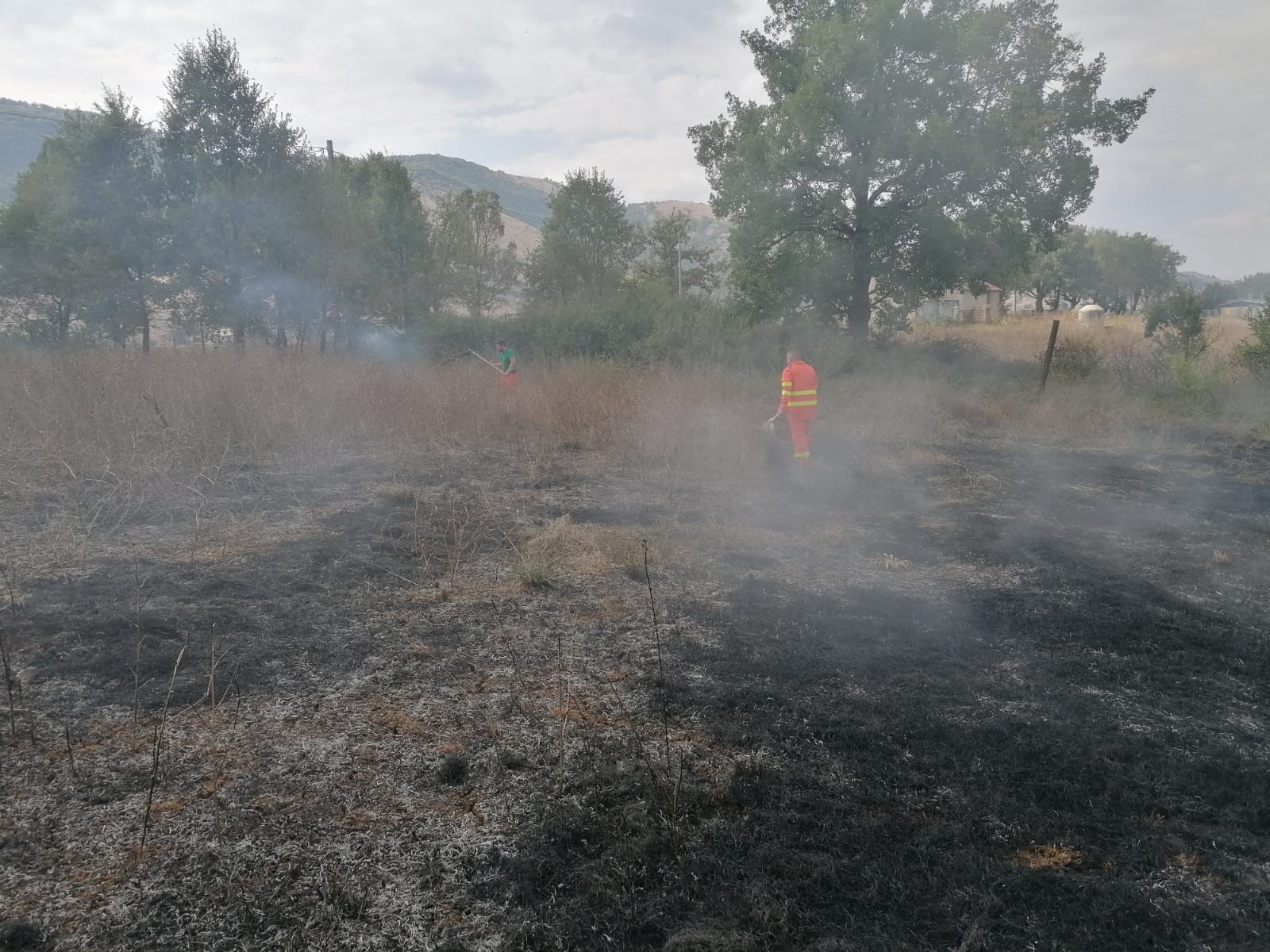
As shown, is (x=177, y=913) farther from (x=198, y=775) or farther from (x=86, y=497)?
(x=86, y=497)

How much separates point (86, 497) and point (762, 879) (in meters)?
7.18

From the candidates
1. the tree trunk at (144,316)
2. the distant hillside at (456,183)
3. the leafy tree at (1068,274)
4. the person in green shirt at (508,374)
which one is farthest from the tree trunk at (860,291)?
the distant hillside at (456,183)

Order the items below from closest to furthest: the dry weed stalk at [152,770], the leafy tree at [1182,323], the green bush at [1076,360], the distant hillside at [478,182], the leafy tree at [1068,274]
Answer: the dry weed stalk at [152,770] < the leafy tree at [1182,323] < the green bush at [1076,360] < the leafy tree at [1068,274] < the distant hillside at [478,182]

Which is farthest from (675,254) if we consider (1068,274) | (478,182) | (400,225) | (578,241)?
(478,182)

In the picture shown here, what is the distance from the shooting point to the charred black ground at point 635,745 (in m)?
2.34

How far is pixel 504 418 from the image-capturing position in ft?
38.6

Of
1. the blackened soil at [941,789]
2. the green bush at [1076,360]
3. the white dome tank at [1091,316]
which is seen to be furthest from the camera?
the white dome tank at [1091,316]

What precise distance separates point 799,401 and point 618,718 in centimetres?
511

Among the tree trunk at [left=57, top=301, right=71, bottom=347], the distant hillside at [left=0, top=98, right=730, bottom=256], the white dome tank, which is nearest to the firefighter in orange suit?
the tree trunk at [left=57, top=301, right=71, bottom=347]

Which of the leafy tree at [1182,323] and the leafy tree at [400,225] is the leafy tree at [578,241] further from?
the leafy tree at [1182,323]

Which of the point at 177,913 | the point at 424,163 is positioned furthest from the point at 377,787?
the point at 424,163

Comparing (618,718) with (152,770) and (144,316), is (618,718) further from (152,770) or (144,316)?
(144,316)

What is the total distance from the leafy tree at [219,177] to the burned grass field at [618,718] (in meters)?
11.6

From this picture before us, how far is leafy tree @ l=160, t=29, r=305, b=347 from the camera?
17828 millimetres
